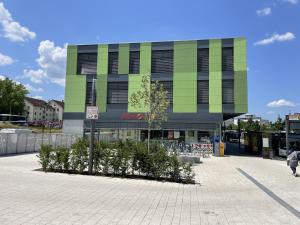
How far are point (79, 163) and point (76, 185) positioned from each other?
3.01 m

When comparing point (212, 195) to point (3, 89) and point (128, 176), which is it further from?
point (3, 89)

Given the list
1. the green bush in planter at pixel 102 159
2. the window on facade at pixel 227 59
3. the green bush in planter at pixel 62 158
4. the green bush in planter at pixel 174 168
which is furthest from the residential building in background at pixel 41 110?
the green bush in planter at pixel 174 168

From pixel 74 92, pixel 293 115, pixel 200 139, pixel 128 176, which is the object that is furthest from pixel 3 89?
pixel 128 176

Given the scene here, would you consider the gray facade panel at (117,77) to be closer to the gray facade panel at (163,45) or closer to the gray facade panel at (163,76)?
the gray facade panel at (163,76)

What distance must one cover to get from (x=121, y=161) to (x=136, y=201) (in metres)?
4.49

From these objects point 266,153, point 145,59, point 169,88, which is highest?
point 145,59

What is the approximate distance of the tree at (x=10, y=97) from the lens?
101m

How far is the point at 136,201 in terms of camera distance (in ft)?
30.8

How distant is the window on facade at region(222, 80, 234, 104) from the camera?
119 feet

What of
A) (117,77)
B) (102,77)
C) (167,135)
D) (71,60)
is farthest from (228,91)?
(71,60)

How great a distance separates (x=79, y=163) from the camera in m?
14.4

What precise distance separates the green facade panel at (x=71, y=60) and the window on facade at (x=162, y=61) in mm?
10130

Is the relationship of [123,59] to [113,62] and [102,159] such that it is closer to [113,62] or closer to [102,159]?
[113,62]

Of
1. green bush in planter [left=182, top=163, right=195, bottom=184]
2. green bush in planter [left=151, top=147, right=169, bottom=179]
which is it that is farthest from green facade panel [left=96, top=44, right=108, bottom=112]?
green bush in planter [left=182, top=163, right=195, bottom=184]
